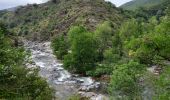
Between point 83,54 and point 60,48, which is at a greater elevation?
point 83,54

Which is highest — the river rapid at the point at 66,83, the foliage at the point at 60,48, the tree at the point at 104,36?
the tree at the point at 104,36

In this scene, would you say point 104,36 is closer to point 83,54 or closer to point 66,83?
point 83,54

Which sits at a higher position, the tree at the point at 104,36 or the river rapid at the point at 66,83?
the tree at the point at 104,36

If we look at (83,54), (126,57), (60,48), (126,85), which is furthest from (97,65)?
(126,85)

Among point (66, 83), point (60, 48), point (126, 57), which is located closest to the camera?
point (66, 83)

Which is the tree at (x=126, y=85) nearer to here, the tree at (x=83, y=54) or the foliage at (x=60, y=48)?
the tree at (x=83, y=54)

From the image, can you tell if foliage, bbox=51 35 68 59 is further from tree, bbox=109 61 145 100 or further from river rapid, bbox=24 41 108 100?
tree, bbox=109 61 145 100

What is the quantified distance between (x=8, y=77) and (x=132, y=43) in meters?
8.10

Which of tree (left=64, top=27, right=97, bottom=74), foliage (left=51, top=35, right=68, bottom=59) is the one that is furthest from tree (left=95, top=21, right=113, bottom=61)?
tree (left=64, top=27, right=97, bottom=74)

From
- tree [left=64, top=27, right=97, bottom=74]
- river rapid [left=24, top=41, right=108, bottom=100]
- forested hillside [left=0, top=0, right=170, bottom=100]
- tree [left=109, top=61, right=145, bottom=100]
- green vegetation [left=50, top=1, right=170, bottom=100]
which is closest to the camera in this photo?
green vegetation [left=50, top=1, right=170, bottom=100]

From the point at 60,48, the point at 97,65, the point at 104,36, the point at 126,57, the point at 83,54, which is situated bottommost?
the point at 97,65

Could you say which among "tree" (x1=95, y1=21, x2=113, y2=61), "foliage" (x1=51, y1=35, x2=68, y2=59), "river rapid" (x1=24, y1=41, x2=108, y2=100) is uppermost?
"tree" (x1=95, y1=21, x2=113, y2=61)

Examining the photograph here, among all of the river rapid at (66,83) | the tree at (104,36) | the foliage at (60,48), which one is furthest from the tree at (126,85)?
the foliage at (60,48)

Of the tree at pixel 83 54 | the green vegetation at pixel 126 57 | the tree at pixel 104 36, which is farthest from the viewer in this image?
the tree at pixel 104 36
